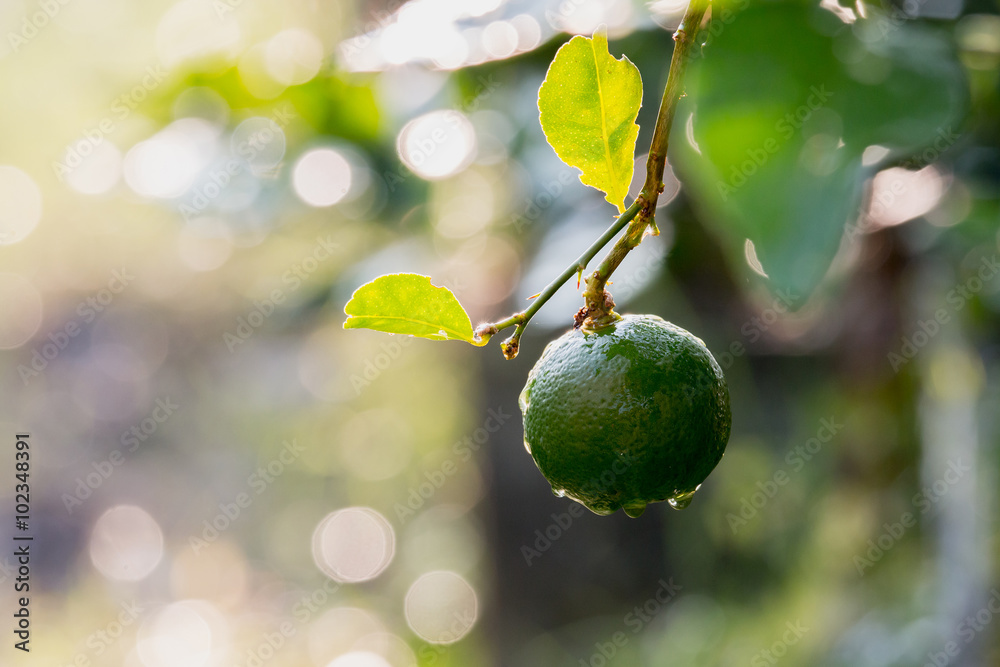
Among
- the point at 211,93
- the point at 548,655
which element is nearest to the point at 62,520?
the point at 548,655

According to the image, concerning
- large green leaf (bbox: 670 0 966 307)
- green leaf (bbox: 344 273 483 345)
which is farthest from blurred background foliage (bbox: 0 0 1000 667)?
green leaf (bbox: 344 273 483 345)

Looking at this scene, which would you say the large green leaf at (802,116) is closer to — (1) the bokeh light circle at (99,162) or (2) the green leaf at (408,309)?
(2) the green leaf at (408,309)

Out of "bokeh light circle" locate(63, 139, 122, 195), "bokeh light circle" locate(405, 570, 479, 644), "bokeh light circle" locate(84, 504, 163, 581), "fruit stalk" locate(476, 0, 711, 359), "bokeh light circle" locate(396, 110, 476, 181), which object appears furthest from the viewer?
"bokeh light circle" locate(84, 504, 163, 581)

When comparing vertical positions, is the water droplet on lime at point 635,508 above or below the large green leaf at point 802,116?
below

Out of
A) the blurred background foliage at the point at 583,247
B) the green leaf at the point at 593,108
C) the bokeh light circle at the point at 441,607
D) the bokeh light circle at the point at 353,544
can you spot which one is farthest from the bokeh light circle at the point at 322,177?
the bokeh light circle at the point at 353,544

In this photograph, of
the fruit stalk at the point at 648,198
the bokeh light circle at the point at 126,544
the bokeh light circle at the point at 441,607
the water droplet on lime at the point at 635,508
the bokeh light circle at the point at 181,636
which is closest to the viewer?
the fruit stalk at the point at 648,198

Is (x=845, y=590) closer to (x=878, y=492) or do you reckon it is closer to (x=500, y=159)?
(x=878, y=492)

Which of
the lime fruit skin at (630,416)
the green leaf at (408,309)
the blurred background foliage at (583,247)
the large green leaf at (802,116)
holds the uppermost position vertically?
the green leaf at (408,309)

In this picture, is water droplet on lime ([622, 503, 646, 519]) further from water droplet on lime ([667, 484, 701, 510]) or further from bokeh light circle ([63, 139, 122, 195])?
bokeh light circle ([63, 139, 122, 195])
